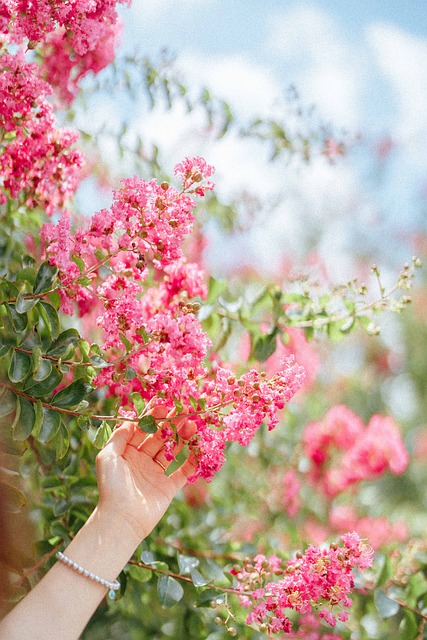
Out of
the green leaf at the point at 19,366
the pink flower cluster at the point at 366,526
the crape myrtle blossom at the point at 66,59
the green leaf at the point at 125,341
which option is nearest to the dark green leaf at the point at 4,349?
the green leaf at the point at 19,366

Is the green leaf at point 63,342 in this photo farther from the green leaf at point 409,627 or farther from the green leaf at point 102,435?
the green leaf at point 409,627

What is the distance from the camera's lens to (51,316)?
773mm

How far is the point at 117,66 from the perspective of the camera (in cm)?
111

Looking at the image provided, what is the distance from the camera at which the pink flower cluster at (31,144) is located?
2.64 ft

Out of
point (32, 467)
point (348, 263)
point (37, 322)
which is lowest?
point (32, 467)

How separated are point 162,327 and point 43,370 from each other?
12 centimetres

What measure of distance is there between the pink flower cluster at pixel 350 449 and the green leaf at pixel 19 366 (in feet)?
3.30

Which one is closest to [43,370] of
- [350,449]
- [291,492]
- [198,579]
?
[198,579]

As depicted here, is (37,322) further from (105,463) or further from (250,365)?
(250,365)

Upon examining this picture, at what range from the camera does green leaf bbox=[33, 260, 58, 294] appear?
0.75 meters

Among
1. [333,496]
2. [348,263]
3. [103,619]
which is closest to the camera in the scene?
[103,619]

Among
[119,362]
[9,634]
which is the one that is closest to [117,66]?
[119,362]

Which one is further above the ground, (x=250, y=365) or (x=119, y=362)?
(x=250, y=365)

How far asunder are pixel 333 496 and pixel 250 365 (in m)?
0.73
